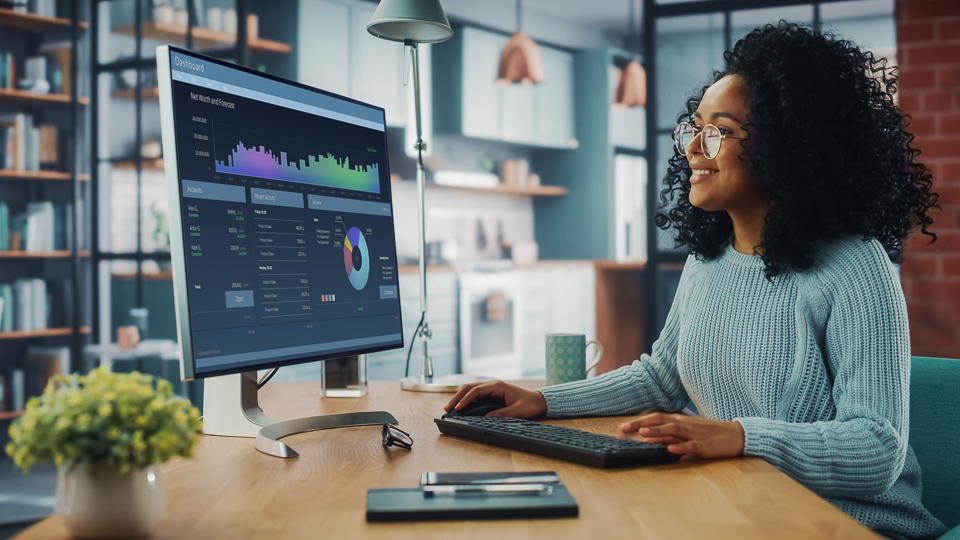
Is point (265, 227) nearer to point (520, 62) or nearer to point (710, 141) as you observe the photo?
point (710, 141)

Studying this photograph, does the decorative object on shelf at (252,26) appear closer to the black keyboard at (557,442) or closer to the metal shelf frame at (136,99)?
the metal shelf frame at (136,99)

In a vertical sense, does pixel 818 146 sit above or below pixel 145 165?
below

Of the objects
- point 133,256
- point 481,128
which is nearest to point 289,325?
point 133,256

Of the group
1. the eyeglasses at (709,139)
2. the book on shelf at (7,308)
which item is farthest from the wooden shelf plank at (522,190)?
the eyeglasses at (709,139)

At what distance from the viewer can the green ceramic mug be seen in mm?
1427

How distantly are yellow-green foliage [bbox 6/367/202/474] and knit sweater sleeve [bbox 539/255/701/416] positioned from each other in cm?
71

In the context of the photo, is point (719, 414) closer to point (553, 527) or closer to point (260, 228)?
point (553, 527)

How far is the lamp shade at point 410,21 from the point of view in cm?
161

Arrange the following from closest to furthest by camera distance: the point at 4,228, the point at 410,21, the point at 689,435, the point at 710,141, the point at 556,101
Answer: the point at 689,435
the point at 710,141
the point at 410,21
the point at 4,228
the point at 556,101

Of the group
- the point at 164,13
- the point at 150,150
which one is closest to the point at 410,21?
the point at 150,150

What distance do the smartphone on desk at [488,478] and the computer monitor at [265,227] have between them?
296 millimetres

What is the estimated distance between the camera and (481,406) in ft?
3.76

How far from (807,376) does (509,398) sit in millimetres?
443

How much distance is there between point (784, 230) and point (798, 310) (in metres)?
0.12
